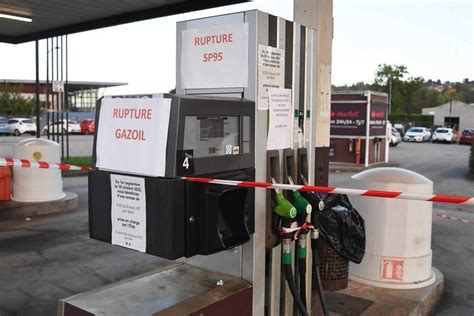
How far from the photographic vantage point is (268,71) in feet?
10.5

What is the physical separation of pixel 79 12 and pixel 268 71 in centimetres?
873

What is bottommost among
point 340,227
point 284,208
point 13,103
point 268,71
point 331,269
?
point 331,269

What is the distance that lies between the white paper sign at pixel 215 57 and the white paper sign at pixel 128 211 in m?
0.87

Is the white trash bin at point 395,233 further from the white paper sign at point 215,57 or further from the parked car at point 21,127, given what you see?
the parked car at point 21,127

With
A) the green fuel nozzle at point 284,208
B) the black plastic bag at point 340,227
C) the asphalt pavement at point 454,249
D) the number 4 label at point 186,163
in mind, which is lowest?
the asphalt pavement at point 454,249

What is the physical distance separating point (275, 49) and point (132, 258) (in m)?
4.16

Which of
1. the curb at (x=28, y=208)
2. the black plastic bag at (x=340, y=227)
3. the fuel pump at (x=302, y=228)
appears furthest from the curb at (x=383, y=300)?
the curb at (x=28, y=208)

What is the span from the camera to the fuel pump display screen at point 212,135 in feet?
9.16

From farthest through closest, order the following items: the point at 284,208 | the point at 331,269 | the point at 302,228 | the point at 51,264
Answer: the point at 51,264, the point at 331,269, the point at 302,228, the point at 284,208

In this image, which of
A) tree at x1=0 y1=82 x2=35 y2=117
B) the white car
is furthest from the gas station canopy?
tree at x1=0 y1=82 x2=35 y2=117

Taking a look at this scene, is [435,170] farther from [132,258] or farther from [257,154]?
[257,154]

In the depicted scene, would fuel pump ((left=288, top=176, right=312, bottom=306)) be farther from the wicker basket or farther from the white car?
the white car

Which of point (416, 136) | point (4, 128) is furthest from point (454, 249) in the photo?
point (4, 128)

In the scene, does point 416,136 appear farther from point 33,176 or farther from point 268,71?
point 268,71
